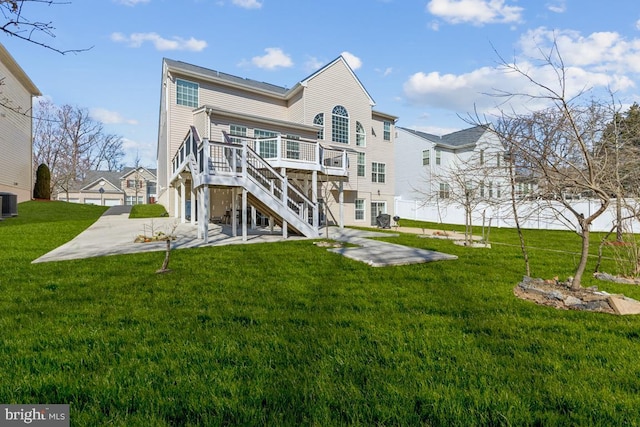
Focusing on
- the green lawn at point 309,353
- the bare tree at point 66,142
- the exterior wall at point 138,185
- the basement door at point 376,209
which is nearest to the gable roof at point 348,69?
the basement door at point 376,209

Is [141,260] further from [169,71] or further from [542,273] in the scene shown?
[169,71]

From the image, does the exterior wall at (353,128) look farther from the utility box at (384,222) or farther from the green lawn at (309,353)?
the green lawn at (309,353)

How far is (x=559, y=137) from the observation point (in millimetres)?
3979

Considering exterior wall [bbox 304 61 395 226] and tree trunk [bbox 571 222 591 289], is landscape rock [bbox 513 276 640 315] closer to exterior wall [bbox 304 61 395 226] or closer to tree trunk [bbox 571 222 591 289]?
tree trunk [bbox 571 222 591 289]

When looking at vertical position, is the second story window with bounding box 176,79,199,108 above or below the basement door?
above

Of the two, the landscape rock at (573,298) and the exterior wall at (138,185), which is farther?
the exterior wall at (138,185)

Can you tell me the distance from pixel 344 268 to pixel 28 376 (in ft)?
15.2

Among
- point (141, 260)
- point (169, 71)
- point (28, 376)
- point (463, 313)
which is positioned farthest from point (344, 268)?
point (169, 71)

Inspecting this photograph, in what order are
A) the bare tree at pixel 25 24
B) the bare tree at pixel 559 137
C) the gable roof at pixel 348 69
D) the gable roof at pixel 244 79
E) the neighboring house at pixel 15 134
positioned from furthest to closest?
the neighboring house at pixel 15 134, the gable roof at pixel 348 69, the gable roof at pixel 244 79, the bare tree at pixel 559 137, the bare tree at pixel 25 24

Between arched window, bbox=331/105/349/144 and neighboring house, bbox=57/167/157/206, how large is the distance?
33.0 meters

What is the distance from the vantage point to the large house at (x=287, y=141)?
1220 cm

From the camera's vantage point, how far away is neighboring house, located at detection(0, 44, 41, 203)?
19125 mm

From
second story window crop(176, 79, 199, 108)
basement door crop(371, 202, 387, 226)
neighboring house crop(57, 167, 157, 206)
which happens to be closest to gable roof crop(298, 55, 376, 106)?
second story window crop(176, 79, 199, 108)

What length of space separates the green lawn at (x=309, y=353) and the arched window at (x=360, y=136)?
53.4 feet
